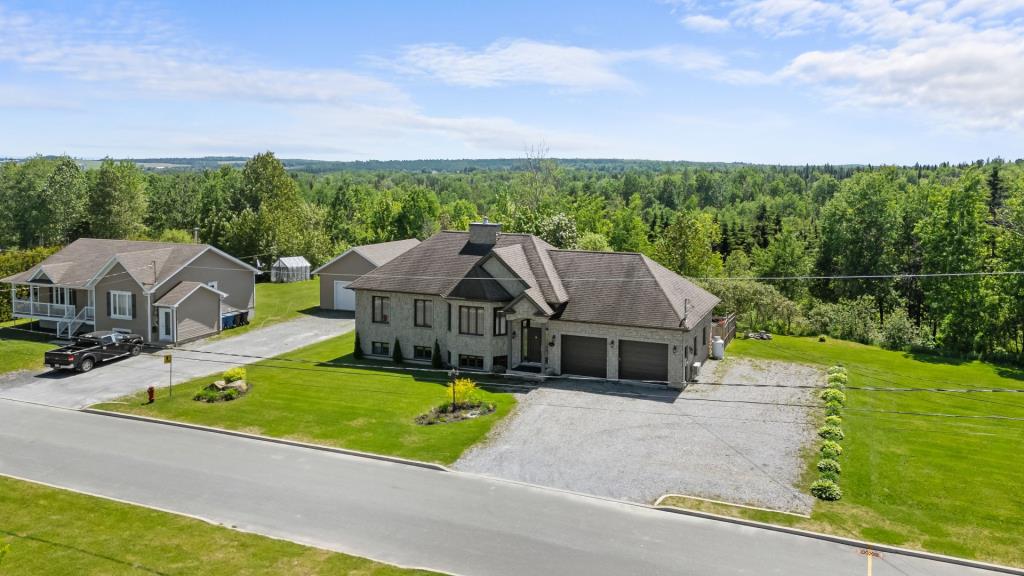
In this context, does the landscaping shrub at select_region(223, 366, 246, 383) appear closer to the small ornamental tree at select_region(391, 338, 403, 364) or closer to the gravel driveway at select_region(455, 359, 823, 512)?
the small ornamental tree at select_region(391, 338, 403, 364)

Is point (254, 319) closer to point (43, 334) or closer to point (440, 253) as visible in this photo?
point (43, 334)

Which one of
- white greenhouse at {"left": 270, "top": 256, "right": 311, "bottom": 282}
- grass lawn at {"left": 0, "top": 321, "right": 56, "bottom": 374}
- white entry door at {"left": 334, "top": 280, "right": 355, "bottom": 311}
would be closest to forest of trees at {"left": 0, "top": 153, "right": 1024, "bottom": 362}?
white greenhouse at {"left": 270, "top": 256, "right": 311, "bottom": 282}

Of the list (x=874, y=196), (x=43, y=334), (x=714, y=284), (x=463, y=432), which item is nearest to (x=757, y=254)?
(x=874, y=196)

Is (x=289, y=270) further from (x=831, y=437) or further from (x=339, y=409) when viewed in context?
(x=831, y=437)

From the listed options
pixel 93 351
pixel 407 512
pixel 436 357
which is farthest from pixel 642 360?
pixel 93 351

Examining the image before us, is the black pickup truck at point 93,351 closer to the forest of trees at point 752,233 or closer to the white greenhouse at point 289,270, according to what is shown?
the white greenhouse at point 289,270
